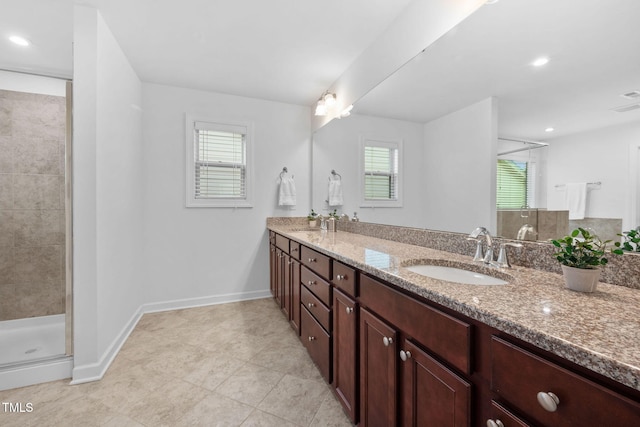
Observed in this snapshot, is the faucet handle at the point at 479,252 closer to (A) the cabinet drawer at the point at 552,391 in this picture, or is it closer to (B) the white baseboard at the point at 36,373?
(A) the cabinet drawer at the point at 552,391

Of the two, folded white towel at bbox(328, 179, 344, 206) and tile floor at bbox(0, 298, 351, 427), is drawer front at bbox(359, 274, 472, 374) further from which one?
folded white towel at bbox(328, 179, 344, 206)

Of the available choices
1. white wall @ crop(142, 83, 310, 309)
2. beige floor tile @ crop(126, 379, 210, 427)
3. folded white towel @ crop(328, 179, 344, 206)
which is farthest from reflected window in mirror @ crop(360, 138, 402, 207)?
beige floor tile @ crop(126, 379, 210, 427)

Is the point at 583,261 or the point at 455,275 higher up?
the point at 583,261

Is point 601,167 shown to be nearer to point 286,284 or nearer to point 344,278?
point 344,278

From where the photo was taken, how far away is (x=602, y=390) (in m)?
0.46

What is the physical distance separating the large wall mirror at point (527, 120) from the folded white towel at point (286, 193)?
1723 millimetres

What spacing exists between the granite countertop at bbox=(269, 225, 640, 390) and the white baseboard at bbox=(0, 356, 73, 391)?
2136 mm

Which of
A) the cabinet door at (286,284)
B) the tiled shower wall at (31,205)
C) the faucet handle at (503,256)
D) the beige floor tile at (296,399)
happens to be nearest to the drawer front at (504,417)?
the faucet handle at (503,256)

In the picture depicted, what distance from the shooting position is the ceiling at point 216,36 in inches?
72.8

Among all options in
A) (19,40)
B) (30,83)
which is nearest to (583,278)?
(19,40)

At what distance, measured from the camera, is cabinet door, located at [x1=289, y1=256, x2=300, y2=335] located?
2155mm

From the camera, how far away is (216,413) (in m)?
1.50

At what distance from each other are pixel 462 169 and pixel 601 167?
58 centimetres

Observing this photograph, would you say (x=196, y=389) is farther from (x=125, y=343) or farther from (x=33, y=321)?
(x=33, y=321)
